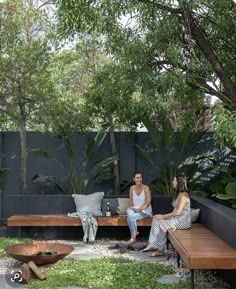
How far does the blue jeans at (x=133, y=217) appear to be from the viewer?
739 cm

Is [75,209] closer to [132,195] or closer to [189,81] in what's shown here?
[132,195]

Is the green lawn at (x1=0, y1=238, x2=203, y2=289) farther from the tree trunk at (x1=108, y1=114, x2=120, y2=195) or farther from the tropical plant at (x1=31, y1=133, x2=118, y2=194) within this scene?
the tree trunk at (x1=108, y1=114, x2=120, y2=195)

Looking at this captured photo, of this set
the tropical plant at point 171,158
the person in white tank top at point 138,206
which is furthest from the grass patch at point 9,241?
the tropical plant at point 171,158

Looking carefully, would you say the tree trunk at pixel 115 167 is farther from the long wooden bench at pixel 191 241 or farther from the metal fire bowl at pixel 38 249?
the metal fire bowl at pixel 38 249

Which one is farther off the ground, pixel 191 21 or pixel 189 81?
pixel 191 21

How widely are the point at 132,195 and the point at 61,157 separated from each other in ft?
9.54

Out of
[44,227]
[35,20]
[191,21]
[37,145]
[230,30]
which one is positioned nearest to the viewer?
[191,21]

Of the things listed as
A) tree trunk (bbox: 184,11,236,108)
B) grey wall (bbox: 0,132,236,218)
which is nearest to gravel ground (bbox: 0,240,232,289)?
tree trunk (bbox: 184,11,236,108)

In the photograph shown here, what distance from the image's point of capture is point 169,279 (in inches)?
204

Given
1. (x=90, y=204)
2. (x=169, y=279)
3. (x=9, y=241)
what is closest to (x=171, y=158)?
(x=90, y=204)

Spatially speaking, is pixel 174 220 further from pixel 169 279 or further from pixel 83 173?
pixel 83 173

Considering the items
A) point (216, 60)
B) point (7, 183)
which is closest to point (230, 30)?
point (216, 60)

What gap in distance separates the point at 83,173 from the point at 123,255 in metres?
3.16

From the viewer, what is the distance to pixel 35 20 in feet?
28.9
